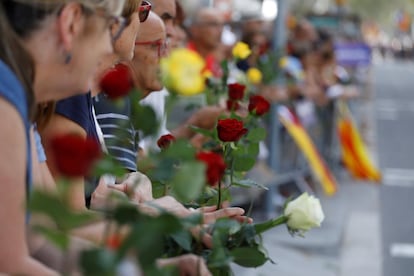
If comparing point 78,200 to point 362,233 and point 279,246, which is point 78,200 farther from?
point 362,233

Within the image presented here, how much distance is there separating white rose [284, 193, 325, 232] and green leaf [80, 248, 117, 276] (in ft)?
3.25

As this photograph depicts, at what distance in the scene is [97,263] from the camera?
5.63 feet

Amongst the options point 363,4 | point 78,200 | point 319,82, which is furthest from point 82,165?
point 363,4

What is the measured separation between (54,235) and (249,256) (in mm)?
749

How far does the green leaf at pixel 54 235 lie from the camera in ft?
5.78

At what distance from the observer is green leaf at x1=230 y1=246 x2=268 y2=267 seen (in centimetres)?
239

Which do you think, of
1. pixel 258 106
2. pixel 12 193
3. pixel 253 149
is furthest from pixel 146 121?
pixel 258 106

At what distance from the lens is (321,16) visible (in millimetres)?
21266

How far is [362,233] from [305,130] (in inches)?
75.9

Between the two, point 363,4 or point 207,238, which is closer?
point 207,238

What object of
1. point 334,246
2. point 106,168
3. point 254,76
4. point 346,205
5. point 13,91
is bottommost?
point 346,205

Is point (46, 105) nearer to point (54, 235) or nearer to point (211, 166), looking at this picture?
point (211, 166)

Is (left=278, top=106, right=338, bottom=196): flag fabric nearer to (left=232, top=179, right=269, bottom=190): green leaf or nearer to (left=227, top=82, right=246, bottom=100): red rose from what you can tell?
(left=227, top=82, right=246, bottom=100): red rose

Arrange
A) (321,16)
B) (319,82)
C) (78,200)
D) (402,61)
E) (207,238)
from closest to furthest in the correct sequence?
(207,238) < (78,200) < (319,82) < (321,16) < (402,61)
